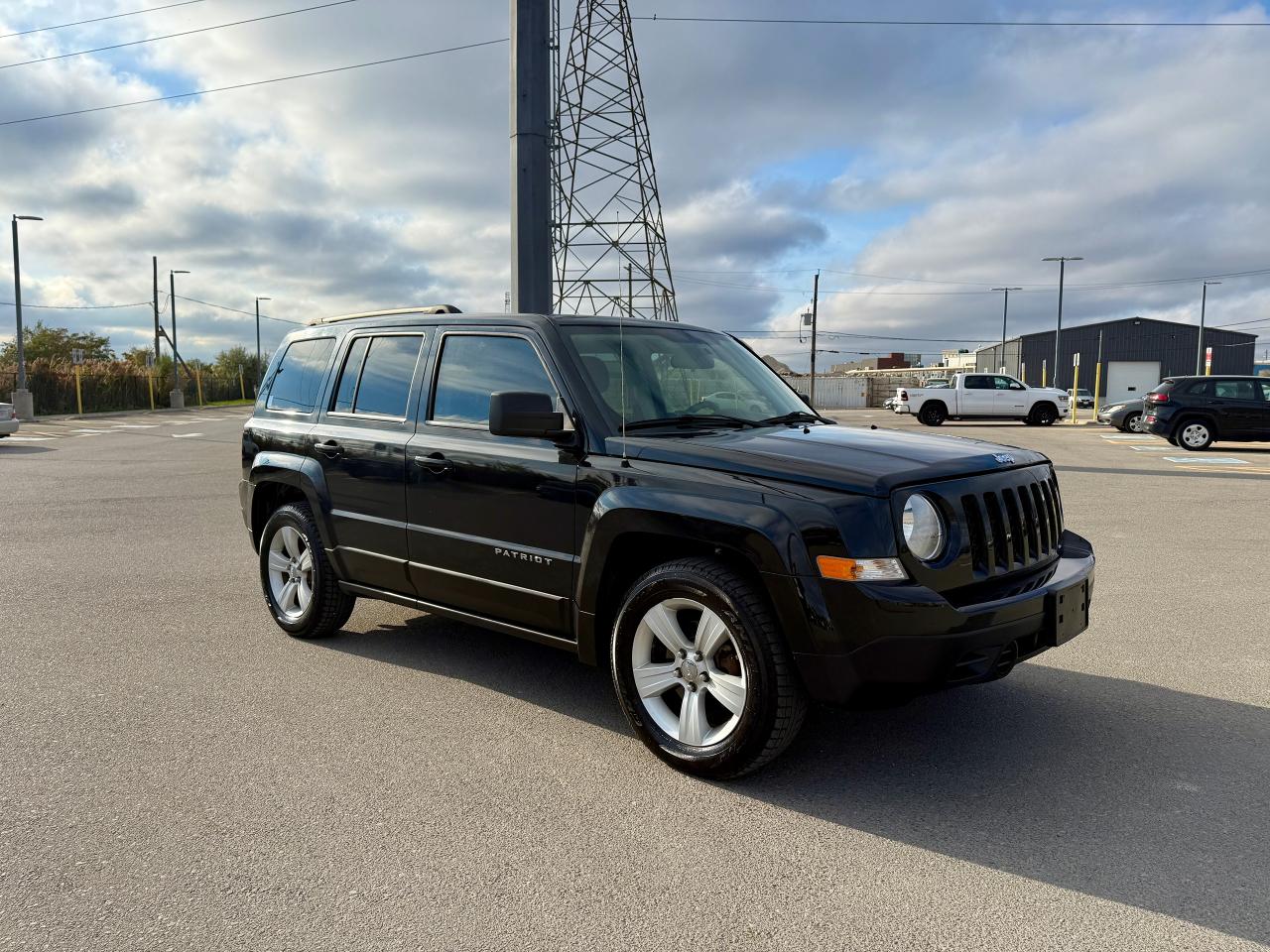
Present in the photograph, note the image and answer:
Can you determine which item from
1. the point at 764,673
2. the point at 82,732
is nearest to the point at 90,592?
the point at 82,732

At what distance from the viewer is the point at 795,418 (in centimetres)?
480

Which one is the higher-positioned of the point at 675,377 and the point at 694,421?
the point at 675,377

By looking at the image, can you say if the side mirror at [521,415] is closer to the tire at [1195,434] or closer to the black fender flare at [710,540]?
the black fender flare at [710,540]

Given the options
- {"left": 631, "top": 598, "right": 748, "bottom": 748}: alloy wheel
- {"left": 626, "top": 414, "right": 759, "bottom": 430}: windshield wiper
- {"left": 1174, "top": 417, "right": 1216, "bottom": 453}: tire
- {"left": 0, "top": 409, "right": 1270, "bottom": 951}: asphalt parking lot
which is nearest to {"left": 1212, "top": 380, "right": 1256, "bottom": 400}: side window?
{"left": 1174, "top": 417, "right": 1216, "bottom": 453}: tire

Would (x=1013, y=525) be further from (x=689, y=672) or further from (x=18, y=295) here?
(x=18, y=295)

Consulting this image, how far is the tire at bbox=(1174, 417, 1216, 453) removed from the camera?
21.0m

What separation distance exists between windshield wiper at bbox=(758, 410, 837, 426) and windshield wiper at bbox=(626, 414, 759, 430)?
9 cm

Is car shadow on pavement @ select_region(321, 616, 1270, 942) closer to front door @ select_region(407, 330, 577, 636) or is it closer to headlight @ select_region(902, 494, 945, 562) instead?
front door @ select_region(407, 330, 577, 636)

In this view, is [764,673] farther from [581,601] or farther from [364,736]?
[364,736]

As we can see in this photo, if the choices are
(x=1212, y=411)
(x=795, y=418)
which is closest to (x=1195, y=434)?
(x=1212, y=411)

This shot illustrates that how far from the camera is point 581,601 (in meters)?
4.07

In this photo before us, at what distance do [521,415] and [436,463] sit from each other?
94cm

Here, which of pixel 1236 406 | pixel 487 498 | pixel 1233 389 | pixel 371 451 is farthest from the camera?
pixel 1233 389

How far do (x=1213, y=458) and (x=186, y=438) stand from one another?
24225mm
